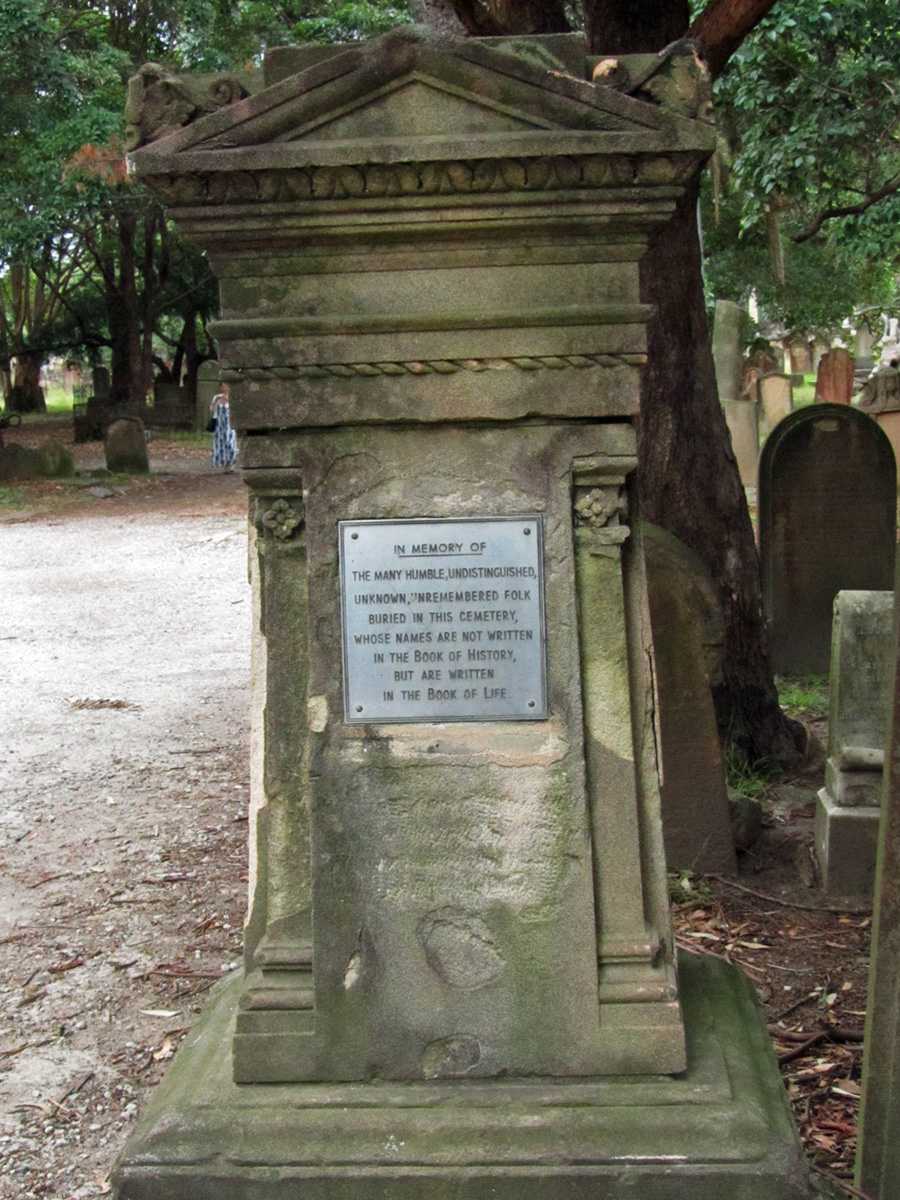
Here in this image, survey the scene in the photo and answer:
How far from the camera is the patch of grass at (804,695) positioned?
24.1 feet

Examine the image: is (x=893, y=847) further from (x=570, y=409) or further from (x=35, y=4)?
(x=35, y=4)

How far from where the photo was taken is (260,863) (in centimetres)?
273

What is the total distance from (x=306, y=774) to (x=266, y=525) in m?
0.53

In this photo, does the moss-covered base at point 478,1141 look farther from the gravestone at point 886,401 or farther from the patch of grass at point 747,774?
the gravestone at point 886,401

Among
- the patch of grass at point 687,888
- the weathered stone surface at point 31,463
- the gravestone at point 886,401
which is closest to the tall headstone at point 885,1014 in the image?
the patch of grass at point 687,888

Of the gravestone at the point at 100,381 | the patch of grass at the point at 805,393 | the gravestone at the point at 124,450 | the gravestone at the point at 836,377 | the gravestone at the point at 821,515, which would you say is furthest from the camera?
the gravestone at the point at 100,381

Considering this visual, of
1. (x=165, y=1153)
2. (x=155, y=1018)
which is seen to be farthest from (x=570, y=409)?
(x=155, y=1018)

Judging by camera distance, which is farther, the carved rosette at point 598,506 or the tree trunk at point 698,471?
the tree trunk at point 698,471

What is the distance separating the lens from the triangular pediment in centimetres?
231

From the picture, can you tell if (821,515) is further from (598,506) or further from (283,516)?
(283,516)

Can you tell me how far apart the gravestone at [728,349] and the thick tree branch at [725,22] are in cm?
1131

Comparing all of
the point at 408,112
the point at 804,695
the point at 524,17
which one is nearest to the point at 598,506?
the point at 408,112

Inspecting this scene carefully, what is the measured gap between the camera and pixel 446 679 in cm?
259

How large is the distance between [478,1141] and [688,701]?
8.37ft
